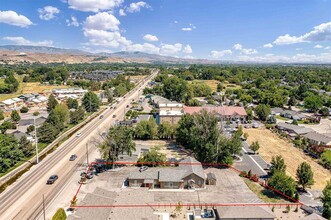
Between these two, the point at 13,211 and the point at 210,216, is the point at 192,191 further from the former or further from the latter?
the point at 13,211

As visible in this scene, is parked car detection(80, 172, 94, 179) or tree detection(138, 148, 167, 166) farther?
tree detection(138, 148, 167, 166)

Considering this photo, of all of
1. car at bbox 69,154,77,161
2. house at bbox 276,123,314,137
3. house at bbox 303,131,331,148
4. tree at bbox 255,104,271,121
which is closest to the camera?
car at bbox 69,154,77,161

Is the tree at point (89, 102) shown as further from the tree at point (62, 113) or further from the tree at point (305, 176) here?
the tree at point (305, 176)

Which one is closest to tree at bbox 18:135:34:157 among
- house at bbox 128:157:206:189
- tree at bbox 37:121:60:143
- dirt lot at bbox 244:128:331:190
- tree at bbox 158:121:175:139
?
tree at bbox 37:121:60:143

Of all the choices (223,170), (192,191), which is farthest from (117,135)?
(223,170)

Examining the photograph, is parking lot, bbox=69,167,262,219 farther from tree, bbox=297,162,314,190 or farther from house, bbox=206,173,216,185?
tree, bbox=297,162,314,190

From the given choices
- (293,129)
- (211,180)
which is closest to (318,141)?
(293,129)

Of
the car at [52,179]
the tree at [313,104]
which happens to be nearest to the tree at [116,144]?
the car at [52,179]

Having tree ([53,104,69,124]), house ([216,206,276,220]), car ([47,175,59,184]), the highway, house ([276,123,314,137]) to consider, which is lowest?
the highway
